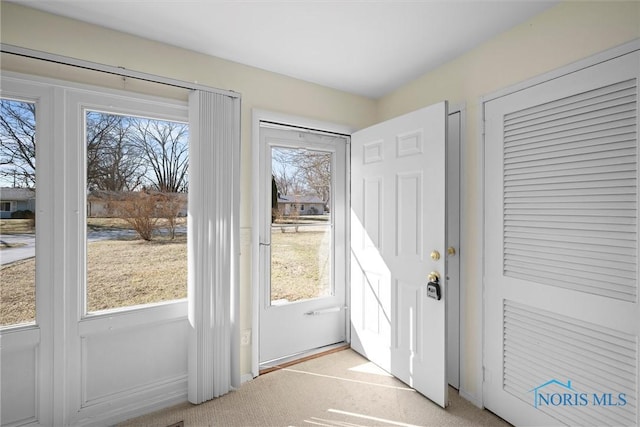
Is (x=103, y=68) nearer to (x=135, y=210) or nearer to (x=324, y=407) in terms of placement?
(x=135, y=210)

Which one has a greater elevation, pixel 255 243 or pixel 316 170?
pixel 316 170

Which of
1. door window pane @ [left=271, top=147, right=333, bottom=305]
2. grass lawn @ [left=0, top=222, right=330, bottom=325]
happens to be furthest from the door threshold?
grass lawn @ [left=0, top=222, right=330, bottom=325]

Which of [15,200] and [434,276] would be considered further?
[434,276]

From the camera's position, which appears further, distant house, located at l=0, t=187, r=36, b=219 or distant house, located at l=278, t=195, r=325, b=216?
distant house, located at l=278, t=195, r=325, b=216

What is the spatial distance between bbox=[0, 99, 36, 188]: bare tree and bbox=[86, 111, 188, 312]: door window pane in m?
0.26

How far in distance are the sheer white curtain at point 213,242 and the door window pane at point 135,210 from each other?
0.16 meters

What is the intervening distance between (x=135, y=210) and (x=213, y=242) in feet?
1.80

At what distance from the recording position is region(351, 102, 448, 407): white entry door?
198 cm

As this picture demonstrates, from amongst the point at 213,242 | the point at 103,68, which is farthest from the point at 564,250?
the point at 103,68

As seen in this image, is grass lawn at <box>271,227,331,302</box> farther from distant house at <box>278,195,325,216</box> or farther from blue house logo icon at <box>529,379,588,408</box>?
blue house logo icon at <box>529,379,588,408</box>

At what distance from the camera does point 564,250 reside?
1601 millimetres

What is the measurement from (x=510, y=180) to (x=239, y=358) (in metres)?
2.22

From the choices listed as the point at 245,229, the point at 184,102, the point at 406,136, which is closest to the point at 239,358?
the point at 245,229

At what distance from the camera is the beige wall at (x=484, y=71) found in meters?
1.48
